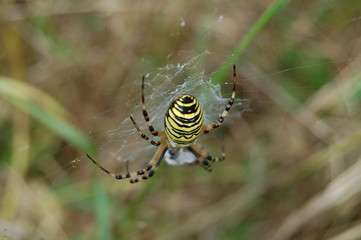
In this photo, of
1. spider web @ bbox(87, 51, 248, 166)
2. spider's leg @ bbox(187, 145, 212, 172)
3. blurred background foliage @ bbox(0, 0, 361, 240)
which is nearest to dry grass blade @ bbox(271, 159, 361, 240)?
blurred background foliage @ bbox(0, 0, 361, 240)

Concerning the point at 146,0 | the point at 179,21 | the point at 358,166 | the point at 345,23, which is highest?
the point at 146,0

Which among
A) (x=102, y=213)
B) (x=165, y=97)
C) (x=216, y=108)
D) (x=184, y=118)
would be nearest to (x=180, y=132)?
(x=184, y=118)

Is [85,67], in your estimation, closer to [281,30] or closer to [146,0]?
[146,0]

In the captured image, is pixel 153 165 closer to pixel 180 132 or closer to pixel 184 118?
pixel 180 132

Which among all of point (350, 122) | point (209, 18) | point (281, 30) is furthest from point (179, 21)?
point (350, 122)

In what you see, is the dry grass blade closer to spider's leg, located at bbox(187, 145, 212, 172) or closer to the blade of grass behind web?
spider's leg, located at bbox(187, 145, 212, 172)

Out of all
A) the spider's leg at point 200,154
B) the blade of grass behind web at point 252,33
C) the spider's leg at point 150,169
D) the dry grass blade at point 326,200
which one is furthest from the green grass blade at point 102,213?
the dry grass blade at point 326,200
